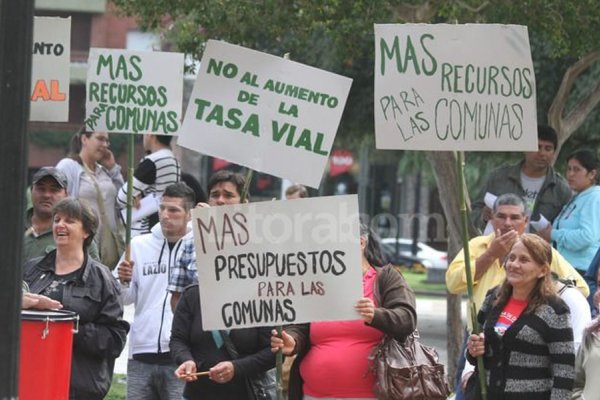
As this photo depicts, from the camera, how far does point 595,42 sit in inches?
539

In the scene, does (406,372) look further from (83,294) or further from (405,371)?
(83,294)

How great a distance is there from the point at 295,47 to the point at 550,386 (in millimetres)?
10481

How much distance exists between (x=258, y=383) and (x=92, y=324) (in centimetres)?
92

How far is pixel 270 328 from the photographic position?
7781 mm

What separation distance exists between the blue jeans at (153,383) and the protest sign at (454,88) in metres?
1.87

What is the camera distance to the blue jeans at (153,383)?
8641 millimetres

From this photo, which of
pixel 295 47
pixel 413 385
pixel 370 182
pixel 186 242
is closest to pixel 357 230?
pixel 413 385

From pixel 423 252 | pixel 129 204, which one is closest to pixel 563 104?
pixel 129 204

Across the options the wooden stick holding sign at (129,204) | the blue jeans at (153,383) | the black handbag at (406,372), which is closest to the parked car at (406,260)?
the wooden stick holding sign at (129,204)

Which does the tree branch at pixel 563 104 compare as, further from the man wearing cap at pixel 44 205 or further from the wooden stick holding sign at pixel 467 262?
the wooden stick holding sign at pixel 467 262

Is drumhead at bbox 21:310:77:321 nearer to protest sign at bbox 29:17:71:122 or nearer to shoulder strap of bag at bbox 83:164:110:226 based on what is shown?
protest sign at bbox 29:17:71:122

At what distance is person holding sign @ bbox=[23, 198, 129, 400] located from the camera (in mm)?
7836

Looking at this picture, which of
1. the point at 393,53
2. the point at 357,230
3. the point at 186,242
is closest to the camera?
the point at 357,230

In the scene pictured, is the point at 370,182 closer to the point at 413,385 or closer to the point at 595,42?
the point at 595,42
